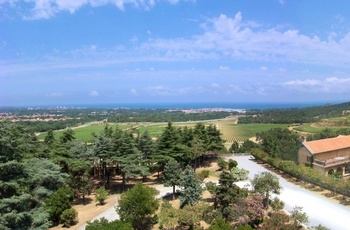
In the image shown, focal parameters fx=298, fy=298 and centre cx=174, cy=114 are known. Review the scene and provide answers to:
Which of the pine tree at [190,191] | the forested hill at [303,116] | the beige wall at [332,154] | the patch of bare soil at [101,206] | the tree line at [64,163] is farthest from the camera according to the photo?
the forested hill at [303,116]

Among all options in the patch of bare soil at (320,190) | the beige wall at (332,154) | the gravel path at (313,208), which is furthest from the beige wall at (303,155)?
the gravel path at (313,208)

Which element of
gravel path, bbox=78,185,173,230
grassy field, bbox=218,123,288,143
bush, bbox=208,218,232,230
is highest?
bush, bbox=208,218,232,230

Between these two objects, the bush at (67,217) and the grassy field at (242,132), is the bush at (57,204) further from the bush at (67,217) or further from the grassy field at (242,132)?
the grassy field at (242,132)

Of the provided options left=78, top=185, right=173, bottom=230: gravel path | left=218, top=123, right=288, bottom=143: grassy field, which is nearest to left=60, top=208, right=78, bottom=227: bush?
left=78, top=185, right=173, bottom=230: gravel path

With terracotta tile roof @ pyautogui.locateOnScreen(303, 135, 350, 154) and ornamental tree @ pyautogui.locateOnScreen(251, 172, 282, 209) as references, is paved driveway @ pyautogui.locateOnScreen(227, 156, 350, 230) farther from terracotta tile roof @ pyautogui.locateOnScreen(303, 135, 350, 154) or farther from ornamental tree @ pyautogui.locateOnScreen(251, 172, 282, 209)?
terracotta tile roof @ pyautogui.locateOnScreen(303, 135, 350, 154)

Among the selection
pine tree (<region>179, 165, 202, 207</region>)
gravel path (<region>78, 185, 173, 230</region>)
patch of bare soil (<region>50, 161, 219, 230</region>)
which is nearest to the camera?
pine tree (<region>179, 165, 202, 207</region>)

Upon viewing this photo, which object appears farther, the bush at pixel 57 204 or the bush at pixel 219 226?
the bush at pixel 57 204

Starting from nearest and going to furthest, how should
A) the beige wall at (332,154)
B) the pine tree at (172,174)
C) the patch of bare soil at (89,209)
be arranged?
the patch of bare soil at (89,209), the pine tree at (172,174), the beige wall at (332,154)
